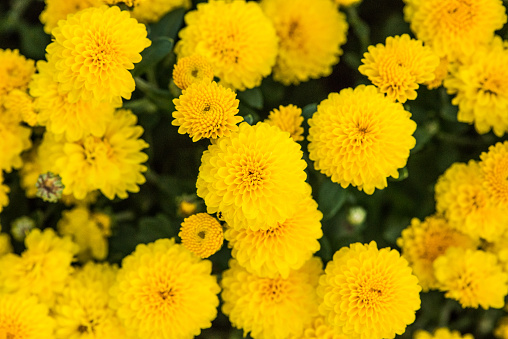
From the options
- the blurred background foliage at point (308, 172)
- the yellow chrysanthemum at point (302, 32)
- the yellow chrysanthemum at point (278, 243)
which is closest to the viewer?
the yellow chrysanthemum at point (278, 243)

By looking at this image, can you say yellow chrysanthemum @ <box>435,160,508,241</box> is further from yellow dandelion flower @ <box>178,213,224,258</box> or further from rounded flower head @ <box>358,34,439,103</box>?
yellow dandelion flower @ <box>178,213,224,258</box>

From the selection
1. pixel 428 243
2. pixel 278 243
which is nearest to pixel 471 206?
pixel 428 243

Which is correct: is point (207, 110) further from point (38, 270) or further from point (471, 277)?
point (471, 277)

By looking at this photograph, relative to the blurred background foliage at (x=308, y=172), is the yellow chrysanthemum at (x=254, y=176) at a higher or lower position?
higher

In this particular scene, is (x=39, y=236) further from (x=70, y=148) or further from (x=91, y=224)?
(x=70, y=148)

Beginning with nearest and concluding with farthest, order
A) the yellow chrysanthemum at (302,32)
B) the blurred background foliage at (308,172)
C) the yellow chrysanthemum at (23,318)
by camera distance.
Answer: the yellow chrysanthemum at (23,318)
the blurred background foliage at (308,172)
the yellow chrysanthemum at (302,32)

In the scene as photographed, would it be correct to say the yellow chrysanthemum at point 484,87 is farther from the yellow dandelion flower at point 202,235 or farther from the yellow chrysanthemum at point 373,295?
the yellow dandelion flower at point 202,235

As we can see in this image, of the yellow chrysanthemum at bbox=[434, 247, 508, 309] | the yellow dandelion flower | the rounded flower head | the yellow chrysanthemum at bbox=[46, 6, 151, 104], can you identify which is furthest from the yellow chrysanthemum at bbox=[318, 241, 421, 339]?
the yellow chrysanthemum at bbox=[46, 6, 151, 104]

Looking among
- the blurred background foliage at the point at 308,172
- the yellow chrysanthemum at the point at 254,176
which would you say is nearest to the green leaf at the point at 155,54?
the blurred background foliage at the point at 308,172
